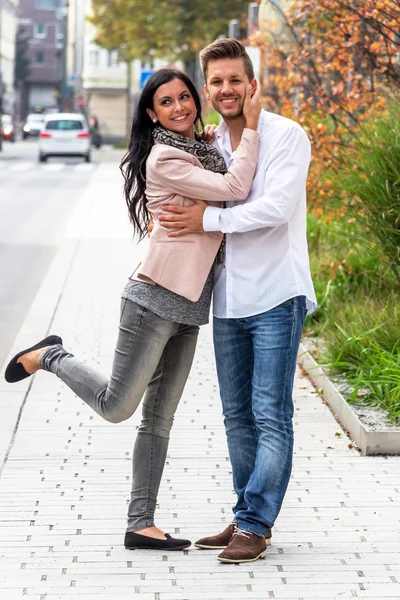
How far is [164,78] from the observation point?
13.9 ft

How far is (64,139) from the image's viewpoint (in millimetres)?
42500

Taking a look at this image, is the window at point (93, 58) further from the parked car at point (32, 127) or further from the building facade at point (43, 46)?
the building facade at point (43, 46)

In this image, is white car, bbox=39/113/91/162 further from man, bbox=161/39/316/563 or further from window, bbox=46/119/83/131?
man, bbox=161/39/316/563

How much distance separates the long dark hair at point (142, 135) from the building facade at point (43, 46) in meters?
129

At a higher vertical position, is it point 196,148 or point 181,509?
point 196,148

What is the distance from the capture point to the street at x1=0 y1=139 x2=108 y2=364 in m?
11.6

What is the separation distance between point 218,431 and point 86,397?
1.92m

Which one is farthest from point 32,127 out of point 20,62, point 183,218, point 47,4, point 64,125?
point 183,218

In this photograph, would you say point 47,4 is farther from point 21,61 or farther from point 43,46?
Answer: point 21,61

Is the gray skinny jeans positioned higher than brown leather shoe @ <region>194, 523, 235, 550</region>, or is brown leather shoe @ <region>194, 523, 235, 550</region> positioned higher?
the gray skinny jeans

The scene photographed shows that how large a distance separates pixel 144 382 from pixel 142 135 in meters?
0.86

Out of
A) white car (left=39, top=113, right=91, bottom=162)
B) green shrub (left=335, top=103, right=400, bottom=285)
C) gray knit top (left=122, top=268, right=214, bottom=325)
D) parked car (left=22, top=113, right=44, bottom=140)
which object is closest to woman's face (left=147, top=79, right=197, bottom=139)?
gray knit top (left=122, top=268, right=214, bottom=325)

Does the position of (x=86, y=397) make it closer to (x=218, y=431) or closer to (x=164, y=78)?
(x=164, y=78)

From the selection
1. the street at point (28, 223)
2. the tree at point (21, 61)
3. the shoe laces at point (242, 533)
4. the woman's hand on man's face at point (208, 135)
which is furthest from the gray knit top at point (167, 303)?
the tree at point (21, 61)
